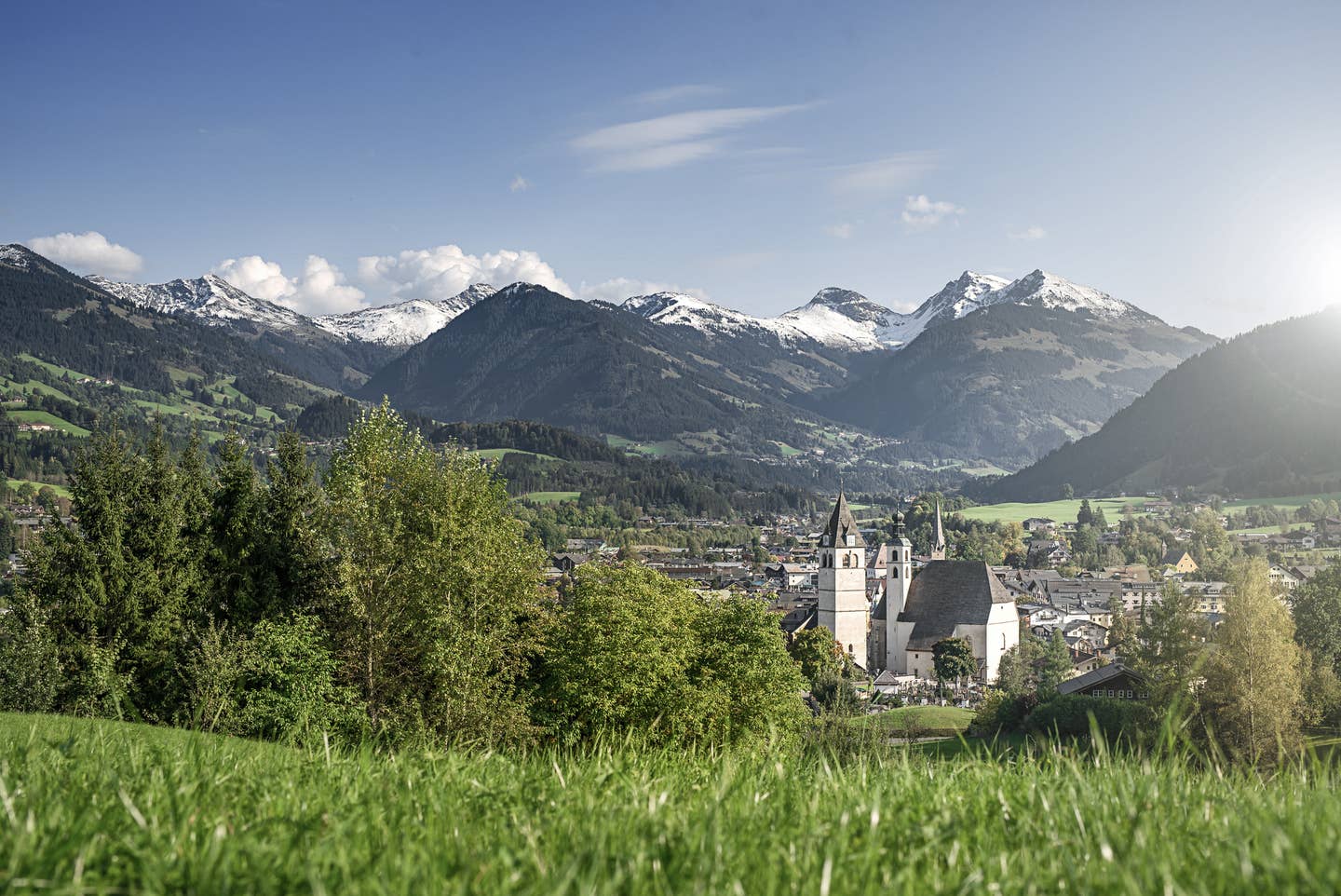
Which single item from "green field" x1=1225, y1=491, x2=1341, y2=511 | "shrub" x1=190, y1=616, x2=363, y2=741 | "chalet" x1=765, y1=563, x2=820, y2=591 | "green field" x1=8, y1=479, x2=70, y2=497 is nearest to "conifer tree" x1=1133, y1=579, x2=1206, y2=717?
"shrub" x1=190, y1=616, x2=363, y2=741

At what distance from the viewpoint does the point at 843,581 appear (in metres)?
90.1

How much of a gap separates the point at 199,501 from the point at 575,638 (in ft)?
35.2

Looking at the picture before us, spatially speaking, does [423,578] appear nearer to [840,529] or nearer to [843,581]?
[843,581]

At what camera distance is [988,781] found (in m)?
4.04

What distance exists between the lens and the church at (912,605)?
8875 centimetres

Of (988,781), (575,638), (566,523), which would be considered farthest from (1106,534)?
(988,781)

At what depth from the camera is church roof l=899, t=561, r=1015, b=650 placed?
292ft

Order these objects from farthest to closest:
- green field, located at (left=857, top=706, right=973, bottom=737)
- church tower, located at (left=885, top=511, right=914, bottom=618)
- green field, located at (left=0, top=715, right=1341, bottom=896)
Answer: church tower, located at (left=885, top=511, right=914, bottom=618)
green field, located at (left=857, top=706, right=973, bottom=737)
green field, located at (left=0, top=715, right=1341, bottom=896)

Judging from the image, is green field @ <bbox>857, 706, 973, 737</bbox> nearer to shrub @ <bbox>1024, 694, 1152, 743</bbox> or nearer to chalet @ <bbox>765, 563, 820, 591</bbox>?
shrub @ <bbox>1024, 694, 1152, 743</bbox>

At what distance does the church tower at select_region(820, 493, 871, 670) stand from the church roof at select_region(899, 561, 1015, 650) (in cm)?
536

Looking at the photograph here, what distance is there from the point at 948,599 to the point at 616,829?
92.9 meters

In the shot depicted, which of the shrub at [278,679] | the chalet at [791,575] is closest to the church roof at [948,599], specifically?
the chalet at [791,575]

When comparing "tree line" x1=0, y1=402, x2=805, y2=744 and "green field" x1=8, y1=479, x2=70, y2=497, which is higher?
"green field" x1=8, y1=479, x2=70, y2=497

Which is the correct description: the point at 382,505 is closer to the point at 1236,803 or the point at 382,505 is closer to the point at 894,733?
the point at 1236,803
